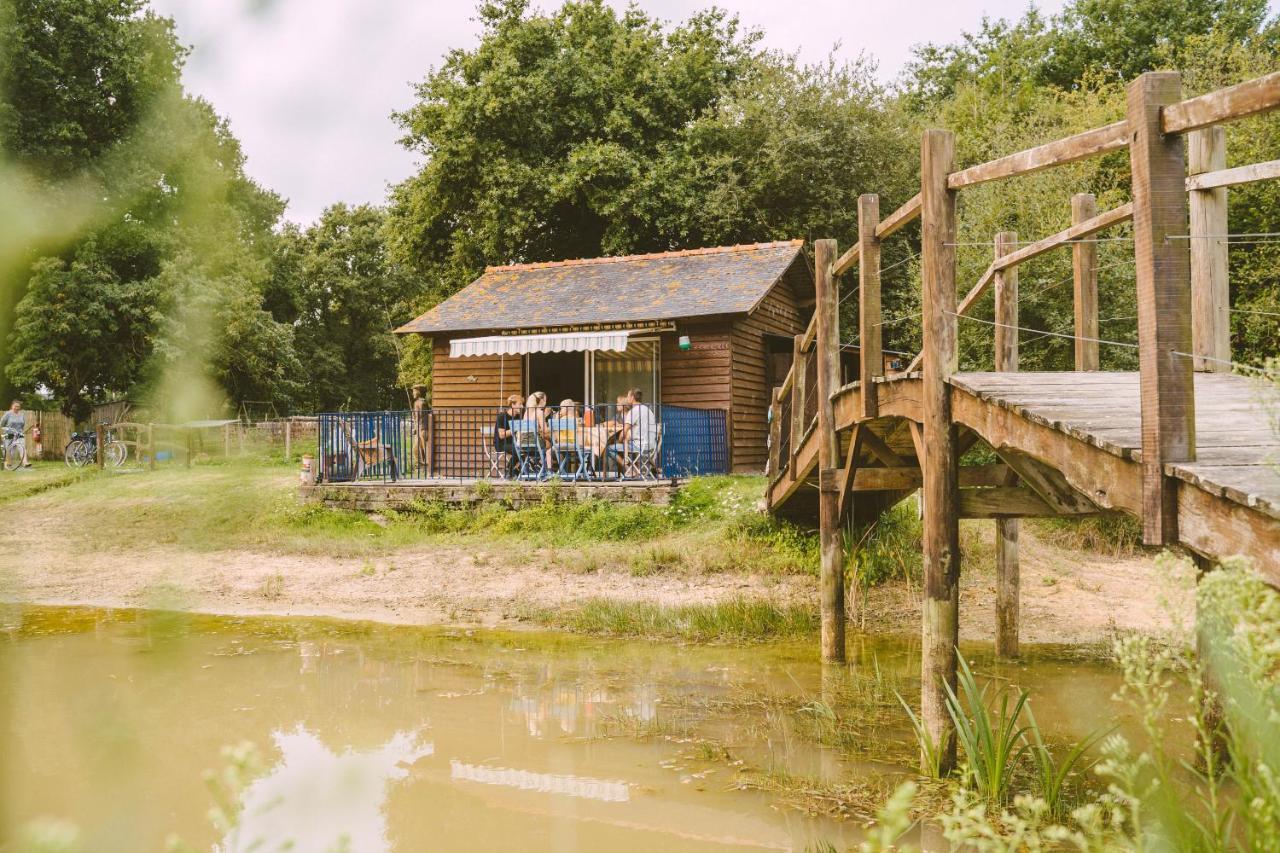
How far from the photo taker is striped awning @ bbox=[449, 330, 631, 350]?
15625mm

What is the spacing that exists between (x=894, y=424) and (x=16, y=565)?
24.5 ft

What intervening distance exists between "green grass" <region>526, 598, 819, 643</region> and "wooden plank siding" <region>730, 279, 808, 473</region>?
6719 millimetres

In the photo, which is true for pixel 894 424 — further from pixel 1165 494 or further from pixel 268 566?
pixel 268 566

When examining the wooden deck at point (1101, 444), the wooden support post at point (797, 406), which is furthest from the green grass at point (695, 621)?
the wooden deck at point (1101, 444)

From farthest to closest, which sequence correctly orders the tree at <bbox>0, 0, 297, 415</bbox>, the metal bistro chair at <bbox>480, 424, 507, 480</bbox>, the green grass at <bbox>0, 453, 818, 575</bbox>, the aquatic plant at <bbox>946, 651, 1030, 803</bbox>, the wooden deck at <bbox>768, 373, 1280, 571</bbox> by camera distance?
the metal bistro chair at <bbox>480, 424, 507, 480</bbox> < the green grass at <bbox>0, 453, 818, 575</bbox> < the aquatic plant at <bbox>946, 651, 1030, 803</bbox> < the wooden deck at <bbox>768, 373, 1280, 571</bbox> < the tree at <bbox>0, 0, 297, 415</bbox>

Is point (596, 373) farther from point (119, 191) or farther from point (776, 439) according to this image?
point (119, 191)

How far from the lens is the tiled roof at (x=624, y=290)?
1667cm

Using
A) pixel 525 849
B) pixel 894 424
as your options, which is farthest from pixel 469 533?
pixel 525 849

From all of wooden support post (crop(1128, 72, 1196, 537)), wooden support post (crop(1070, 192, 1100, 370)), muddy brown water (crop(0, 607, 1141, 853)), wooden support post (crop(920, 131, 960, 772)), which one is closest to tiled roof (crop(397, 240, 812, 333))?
muddy brown water (crop(0, 607, 1141, 853))

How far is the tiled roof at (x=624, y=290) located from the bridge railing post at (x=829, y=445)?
7101mm

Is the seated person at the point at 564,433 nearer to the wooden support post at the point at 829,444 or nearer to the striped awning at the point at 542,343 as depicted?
the striped awning at the point at 542,343

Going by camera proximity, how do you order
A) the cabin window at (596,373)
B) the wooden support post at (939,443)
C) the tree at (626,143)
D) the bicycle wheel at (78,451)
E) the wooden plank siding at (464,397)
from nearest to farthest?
the wooden support post at (939,443)
the wooden plank siding at (464,397)
the cabin window at (596,373)
the bicycle wheel at (78,451)
the tree at (626,143)

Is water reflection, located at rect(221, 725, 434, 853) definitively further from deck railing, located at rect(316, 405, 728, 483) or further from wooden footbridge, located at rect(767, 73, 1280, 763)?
deck railing, located at rect(316, 405, 728, 483)

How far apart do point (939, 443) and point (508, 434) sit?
9972 mm
